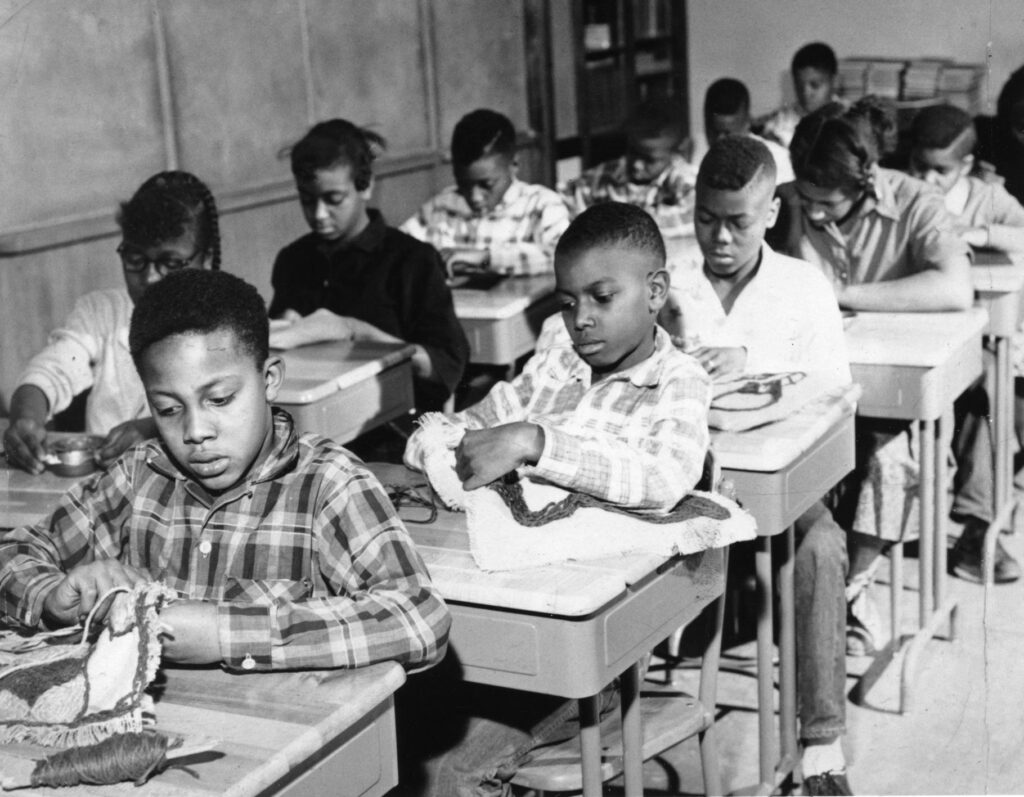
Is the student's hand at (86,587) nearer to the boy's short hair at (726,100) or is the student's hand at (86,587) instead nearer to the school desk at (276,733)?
the school desk at (276,733)

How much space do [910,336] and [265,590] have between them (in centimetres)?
198

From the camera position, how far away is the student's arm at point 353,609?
60.0 inches

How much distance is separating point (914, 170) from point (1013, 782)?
2.45m

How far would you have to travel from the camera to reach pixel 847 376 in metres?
2.76

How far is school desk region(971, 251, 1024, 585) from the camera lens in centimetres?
372

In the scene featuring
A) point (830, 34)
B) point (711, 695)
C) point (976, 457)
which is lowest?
point (976, 457)

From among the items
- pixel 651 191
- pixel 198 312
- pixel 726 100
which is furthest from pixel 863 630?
pixel 726 100

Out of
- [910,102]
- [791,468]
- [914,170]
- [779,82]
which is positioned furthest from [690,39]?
[791,468]

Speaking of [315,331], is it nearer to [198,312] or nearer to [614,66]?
[198,312]

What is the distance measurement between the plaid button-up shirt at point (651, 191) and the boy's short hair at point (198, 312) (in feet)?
11.5

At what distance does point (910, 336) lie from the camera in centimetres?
320

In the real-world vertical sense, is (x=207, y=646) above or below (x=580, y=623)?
above

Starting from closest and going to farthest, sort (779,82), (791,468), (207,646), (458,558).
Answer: (207,646) < (458,558) < (791,468) < (779,82)

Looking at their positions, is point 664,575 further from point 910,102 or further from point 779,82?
point 779,82
